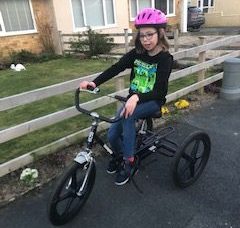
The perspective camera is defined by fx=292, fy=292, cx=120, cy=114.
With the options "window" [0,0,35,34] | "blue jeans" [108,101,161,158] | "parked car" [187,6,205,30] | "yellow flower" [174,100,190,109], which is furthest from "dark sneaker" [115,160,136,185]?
"parked car" [187,6,205,30]

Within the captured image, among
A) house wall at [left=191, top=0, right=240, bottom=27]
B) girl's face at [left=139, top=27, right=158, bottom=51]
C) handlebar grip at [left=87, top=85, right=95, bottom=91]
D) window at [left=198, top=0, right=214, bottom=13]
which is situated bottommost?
house wall at [left=191, top=0, right=240, bottom=27]

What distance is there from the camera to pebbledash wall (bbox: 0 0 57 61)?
12984 mm

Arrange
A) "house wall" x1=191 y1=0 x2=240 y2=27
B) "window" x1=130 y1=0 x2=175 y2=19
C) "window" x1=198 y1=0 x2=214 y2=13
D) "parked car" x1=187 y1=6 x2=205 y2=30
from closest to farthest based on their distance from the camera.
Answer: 1. "window" x1=130 y1=0 x2=175 y2=19
2. "parked car" x1=187 y1=6 x2=205 y2=30
3. "house wall" x1=191 y1=0 x2=240 y2=27
4. "window" x1=198 y1=0 x2=214 y2=13

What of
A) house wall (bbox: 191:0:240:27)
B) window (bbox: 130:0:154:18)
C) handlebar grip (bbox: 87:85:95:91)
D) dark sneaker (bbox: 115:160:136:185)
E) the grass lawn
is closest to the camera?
handlebar grip (bbox: 87:85:95:91)

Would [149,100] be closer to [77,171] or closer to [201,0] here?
[77,171]

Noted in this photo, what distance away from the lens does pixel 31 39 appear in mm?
13750

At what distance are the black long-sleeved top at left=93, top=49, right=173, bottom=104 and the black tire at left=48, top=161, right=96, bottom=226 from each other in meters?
0.89

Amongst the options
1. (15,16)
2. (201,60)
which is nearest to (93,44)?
(15,16)

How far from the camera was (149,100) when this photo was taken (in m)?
2.95

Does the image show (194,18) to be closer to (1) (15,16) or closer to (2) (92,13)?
(2) (92,13)

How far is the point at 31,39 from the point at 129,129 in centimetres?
1220

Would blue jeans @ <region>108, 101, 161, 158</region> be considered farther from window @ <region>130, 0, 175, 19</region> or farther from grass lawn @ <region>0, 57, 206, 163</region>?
window @ <region>130, 0, 175, 19</region>

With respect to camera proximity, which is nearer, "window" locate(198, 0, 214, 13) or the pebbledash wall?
the pebbledash wall

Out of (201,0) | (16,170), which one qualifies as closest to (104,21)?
(16,170)
